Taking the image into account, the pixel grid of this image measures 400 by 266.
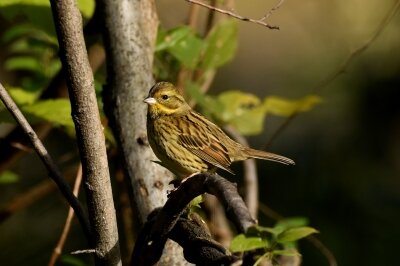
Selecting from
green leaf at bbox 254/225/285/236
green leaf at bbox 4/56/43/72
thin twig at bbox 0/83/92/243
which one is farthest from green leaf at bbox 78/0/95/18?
green leaf at bbox 254/225/285/236

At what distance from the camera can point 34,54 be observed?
4586mm

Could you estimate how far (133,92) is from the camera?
3.11 meters

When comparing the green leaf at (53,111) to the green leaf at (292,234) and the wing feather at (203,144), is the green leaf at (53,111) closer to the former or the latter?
the wing feather at (203,144)

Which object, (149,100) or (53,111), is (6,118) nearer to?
(53,111)

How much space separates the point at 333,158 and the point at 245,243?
207 inches

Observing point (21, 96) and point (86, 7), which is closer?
point (86, 7)

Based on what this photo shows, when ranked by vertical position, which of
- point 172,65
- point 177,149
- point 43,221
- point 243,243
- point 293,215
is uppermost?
Result: point 243,243

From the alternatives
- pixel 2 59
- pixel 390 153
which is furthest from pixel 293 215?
pixel 2 59

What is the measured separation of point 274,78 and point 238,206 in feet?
26.5

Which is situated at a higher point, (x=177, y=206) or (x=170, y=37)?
(x=177, y=206)

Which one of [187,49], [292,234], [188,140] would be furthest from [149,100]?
[292,234]

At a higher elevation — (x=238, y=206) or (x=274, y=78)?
(x=238, y=206)

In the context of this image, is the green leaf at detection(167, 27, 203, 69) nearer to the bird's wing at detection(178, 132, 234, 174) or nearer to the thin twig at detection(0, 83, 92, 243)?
the bird's wing at detection(178, 132, 234, 174)

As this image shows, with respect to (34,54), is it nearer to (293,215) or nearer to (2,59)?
(2,59)
